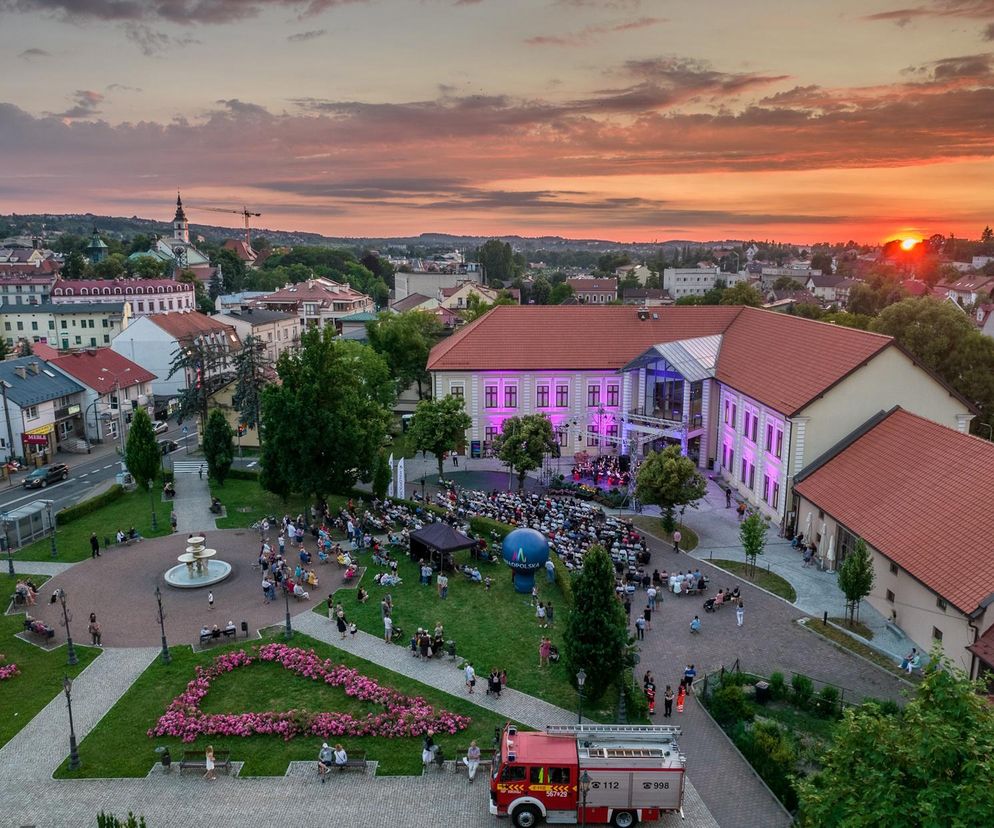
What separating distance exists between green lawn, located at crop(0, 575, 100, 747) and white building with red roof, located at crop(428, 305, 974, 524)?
33.5 meters

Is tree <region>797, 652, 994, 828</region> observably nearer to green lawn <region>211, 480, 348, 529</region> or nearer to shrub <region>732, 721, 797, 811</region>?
shrub <region>732, 721, 797, 811</region>

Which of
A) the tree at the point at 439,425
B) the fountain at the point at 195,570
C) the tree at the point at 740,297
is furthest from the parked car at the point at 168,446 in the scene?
the tree at the point at 740,297

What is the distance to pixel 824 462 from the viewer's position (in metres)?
42.4

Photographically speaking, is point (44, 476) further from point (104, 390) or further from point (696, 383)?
point (696, 383)

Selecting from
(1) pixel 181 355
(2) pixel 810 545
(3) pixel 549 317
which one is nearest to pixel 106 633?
(2) pixel 810 545

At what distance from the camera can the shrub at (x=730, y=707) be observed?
25297 millimetres

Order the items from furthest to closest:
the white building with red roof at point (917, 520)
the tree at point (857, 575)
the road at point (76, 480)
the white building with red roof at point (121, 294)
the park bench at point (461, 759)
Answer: the white building with red roof at point (121, 294) → the road at point (76, 480) → the tree at point (857, 575) → the white building with red roof at point (917, 520) → the park bench at point (461, 759)

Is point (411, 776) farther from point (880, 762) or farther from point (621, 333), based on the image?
point (621, 333)

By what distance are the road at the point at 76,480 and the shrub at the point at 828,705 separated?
45555mm

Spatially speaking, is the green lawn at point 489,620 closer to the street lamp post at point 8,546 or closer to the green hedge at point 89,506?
the street lamp post at point 8,546

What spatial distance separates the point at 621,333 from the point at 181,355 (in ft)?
143

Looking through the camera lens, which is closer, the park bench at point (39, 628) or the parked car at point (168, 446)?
the park bench at point (39, 628)

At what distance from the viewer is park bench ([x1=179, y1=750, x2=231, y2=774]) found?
23109 millimetres

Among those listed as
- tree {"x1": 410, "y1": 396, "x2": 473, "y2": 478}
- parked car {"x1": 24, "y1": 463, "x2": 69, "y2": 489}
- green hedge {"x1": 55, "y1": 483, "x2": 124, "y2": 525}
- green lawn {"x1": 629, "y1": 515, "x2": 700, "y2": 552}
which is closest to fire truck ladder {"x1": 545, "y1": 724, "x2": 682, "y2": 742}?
green lawn {"x1": 629, "y1": 515, "x2": 700, "y2": 552}
